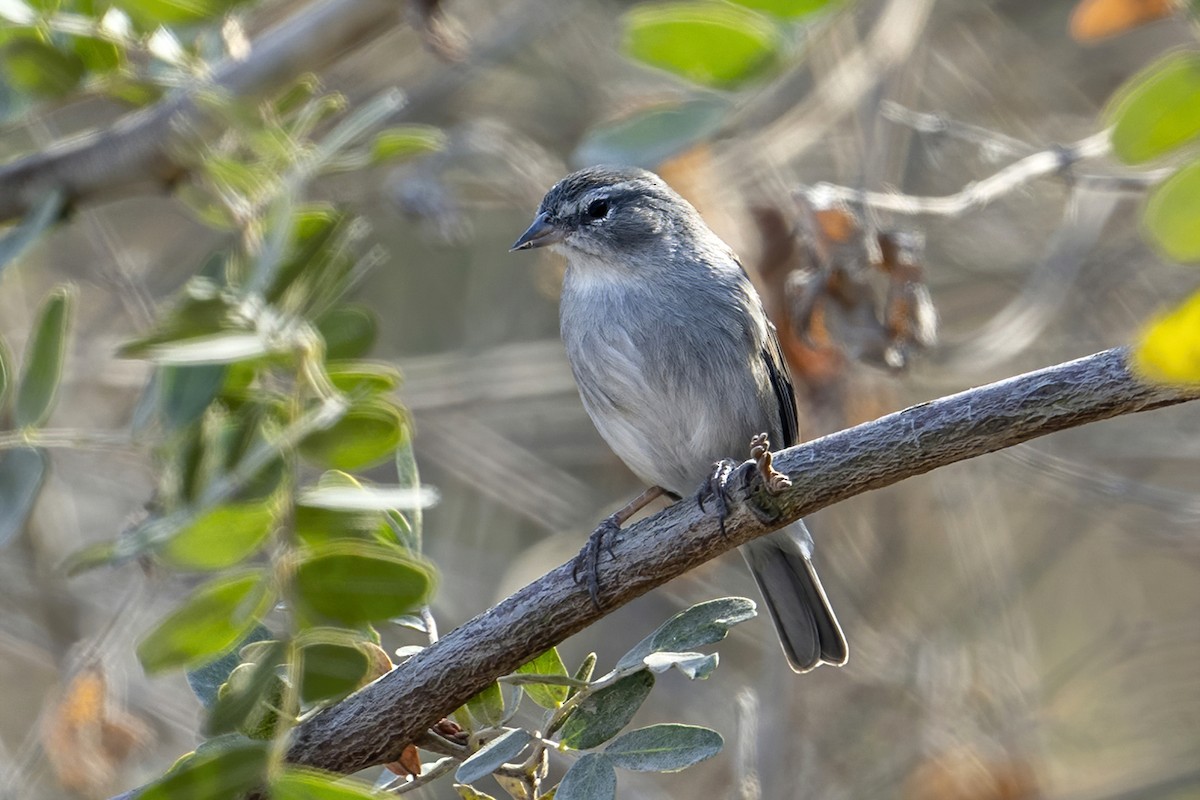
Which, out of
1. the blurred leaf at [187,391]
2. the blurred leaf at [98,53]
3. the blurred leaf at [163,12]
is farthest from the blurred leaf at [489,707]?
the blurred leaf at [98,53]

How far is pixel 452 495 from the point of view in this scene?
5.88 metres

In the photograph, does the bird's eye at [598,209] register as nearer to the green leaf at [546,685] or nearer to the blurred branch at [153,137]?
the blurred branch at [153,137]

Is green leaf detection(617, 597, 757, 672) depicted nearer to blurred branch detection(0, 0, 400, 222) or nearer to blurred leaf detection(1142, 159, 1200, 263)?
blurred leaf detection(1142, 159, 1200, 263)

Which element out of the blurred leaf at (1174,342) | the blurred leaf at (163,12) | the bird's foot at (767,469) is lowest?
the blurred leaf at (1174,342)

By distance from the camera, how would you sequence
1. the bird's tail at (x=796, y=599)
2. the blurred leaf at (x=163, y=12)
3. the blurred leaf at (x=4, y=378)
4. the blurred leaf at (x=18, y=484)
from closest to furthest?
1. the blurred leaf at (x=18, y=484)
2. the blurred leaf at (x=4, y=378)
3. the blurred leaf at (x=163, y=12)
4. the bird's tail at (x=796, y=599)

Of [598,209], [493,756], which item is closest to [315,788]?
[493,756]

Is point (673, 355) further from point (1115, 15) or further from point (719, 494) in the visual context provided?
point (1115, 15)

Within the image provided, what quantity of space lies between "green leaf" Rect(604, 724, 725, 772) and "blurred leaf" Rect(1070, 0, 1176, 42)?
2.10 metres

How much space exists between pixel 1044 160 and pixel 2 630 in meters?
4.22

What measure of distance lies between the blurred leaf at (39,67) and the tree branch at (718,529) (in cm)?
162

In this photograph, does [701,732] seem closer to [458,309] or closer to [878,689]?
[878,689]

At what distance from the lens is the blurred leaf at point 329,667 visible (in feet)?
6.37

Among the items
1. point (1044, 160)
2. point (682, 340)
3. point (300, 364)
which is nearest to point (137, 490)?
point (682, 340)

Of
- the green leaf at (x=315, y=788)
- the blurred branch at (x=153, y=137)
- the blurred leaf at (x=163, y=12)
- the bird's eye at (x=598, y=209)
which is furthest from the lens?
the bird's eye at (x=598, y=209)
